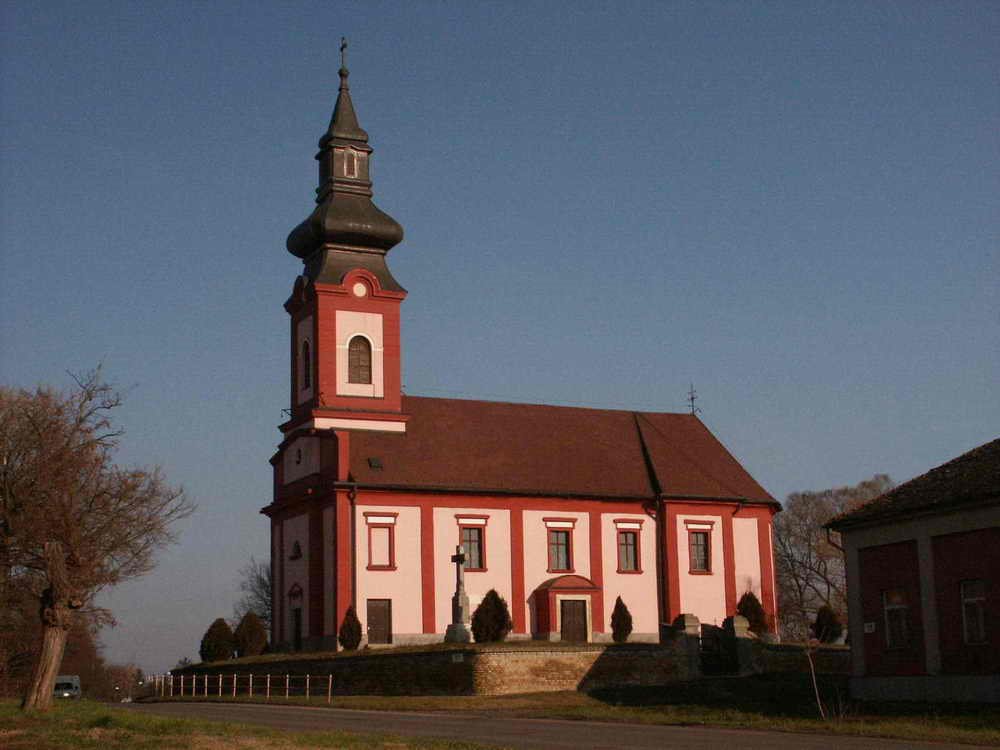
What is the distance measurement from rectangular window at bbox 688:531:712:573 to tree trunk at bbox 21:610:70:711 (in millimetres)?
28899

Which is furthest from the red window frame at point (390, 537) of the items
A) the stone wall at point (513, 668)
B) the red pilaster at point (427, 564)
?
the stone wall at point (513, 668)

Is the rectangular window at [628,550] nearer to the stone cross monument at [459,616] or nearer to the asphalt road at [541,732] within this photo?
the stone cross monument at [459,616]

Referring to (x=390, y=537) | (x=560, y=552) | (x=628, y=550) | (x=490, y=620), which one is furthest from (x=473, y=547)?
(x=628, y=550)

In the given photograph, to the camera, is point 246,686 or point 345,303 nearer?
point 246,686

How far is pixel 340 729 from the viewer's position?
24391mm

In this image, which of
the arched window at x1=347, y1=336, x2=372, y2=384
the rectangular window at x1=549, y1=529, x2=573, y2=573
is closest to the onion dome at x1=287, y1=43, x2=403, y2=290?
the arched window at x1=347, y1=336, x2=372, y2=384

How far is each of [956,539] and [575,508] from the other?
83.3 feet

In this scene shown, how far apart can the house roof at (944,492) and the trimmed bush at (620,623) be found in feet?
66.4

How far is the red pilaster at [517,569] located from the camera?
169 ft

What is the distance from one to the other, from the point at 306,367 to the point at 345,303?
3.10 meters

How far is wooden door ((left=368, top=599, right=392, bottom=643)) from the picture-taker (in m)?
49.2

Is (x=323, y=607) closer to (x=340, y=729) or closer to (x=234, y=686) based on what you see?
(x=234, y=686)

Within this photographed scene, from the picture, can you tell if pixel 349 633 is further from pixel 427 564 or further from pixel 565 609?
pixel 565 609

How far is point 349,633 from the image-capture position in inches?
1879
